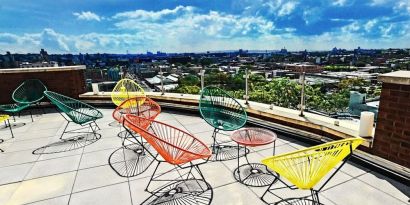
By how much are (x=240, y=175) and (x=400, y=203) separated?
152cm

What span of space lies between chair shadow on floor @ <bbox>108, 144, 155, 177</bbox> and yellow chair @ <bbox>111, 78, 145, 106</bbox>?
1710mm

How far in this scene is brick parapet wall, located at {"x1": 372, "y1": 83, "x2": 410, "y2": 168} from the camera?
246cm

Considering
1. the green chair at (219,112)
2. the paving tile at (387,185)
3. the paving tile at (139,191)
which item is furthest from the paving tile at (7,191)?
the paving tile at (387,185)

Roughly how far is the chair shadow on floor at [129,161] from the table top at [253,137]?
1.23m

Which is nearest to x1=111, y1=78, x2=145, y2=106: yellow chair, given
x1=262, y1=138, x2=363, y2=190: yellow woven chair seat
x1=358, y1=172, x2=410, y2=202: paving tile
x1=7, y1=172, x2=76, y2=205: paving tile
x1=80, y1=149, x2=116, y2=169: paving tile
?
x1=80, y1=149, x2=116, y2=169: paving tile

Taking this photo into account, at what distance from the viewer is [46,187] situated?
2.56 m

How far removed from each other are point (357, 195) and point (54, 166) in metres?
3.60

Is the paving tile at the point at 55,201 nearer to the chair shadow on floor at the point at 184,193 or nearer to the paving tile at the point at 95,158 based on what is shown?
the paving tile at the point at 95,158

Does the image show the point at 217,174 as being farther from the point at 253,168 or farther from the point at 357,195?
the point at 357,195

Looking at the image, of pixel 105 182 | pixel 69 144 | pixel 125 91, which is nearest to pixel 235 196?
pixel 105 182

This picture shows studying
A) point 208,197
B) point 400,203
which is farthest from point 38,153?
point 400,203

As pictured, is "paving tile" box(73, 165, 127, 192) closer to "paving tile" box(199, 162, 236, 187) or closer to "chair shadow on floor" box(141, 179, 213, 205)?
"chair shadow on floor" box(141, 179, 213, 205)

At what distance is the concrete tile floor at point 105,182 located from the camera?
7.54 feet

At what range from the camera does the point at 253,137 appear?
2980 mm
